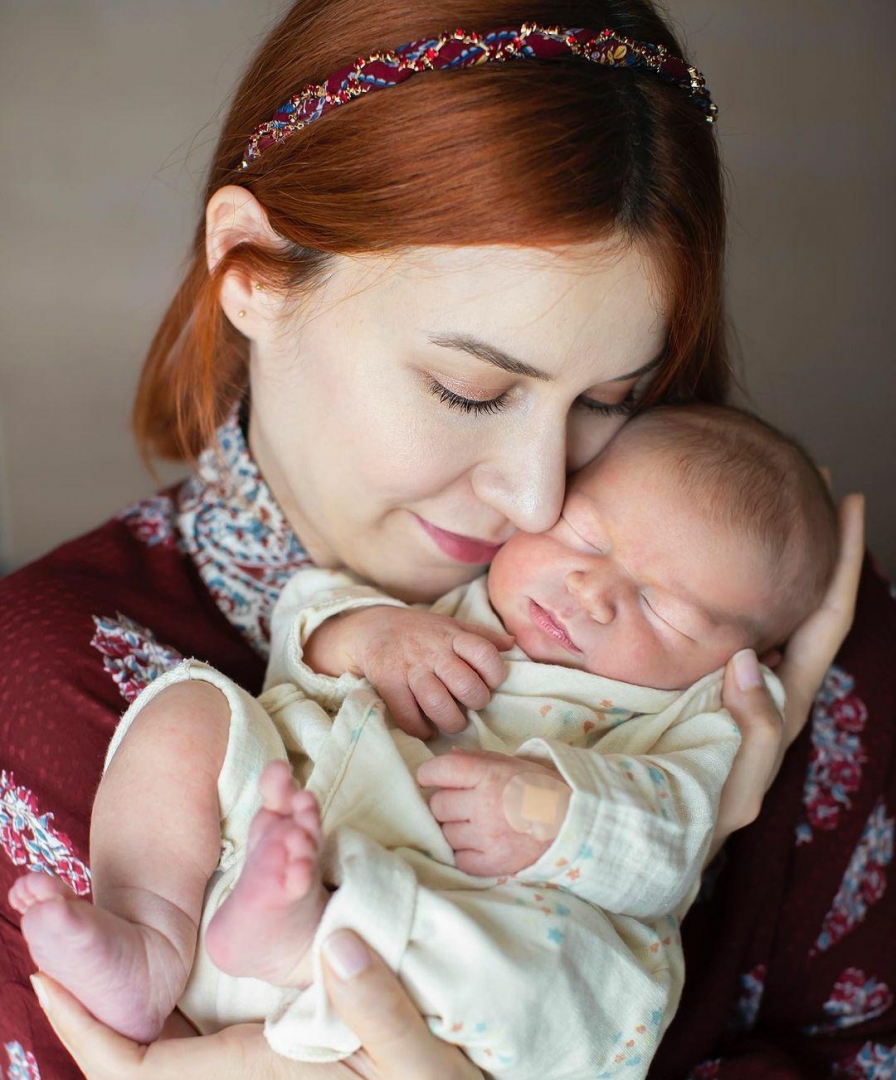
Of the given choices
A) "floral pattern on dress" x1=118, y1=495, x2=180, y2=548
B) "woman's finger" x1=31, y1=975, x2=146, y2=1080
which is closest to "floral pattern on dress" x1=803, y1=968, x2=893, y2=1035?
"woman's finger" x1=31, y1=975, x2=146, y2=1080

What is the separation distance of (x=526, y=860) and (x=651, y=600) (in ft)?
1.40

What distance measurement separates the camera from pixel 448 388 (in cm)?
Answer: 133

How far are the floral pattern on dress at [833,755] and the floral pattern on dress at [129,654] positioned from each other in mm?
947

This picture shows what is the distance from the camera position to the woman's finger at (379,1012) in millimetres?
987

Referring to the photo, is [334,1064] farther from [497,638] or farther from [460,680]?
[497,638]

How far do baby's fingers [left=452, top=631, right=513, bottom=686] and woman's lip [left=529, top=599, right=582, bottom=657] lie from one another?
9 centimetres

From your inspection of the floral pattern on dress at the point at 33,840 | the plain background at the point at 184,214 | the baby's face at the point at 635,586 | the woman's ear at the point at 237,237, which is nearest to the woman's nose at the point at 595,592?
the baby's face at the point at 635,586

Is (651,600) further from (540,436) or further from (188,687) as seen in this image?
(188,687)

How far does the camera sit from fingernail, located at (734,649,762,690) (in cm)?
144

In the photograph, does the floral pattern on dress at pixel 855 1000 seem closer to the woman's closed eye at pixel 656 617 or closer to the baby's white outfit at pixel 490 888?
the baby's white outfit at pixel 490 888

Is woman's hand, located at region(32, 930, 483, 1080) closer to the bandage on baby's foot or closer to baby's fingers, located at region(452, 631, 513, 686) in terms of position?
the bandage on baby's foot

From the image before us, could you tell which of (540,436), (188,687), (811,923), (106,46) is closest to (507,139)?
(540,436)

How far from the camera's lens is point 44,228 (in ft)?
7.95

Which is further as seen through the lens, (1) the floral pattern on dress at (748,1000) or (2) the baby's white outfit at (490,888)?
(1) the floral pattern on dress at (748,1000)
